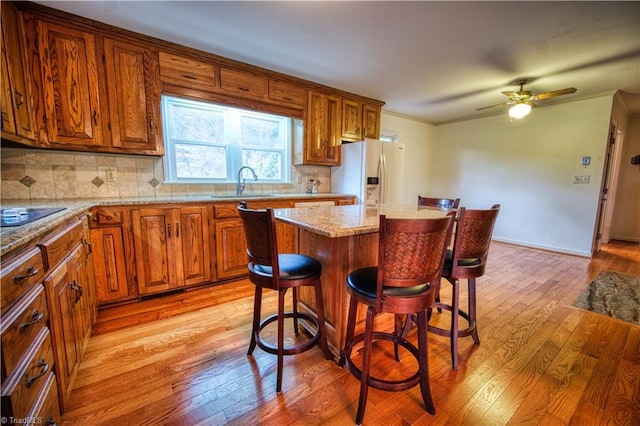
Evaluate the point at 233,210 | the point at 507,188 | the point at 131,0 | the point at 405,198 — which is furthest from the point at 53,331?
the point at 507,188

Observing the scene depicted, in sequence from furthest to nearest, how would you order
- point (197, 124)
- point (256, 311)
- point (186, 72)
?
point (197, 124), point (186, 72), point (256, 311)

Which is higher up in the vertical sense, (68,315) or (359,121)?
(359,121)

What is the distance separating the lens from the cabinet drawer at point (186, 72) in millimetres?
2443

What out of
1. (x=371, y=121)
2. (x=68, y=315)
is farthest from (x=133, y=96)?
(x=371, y=121)

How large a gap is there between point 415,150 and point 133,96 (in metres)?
4.79

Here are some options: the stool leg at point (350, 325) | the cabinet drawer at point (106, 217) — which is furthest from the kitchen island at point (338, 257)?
the cabinet drawer at point (106, 217)

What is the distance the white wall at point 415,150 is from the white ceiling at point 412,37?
5.38 feet

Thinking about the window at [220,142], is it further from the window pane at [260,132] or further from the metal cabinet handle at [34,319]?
the metal cabinet handle at [34,319]

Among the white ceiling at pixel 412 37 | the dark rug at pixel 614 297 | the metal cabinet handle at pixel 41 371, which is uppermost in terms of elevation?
the white ceiling at pixel 412 37

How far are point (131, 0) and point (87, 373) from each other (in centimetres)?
244

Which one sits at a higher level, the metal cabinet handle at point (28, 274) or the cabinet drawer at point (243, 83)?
the cabinet drawer at point (243, 83)

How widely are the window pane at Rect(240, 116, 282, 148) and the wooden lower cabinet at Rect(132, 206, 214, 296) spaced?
125 cm

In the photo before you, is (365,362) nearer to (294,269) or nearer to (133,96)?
(294,269)

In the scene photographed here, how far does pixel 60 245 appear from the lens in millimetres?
1258
